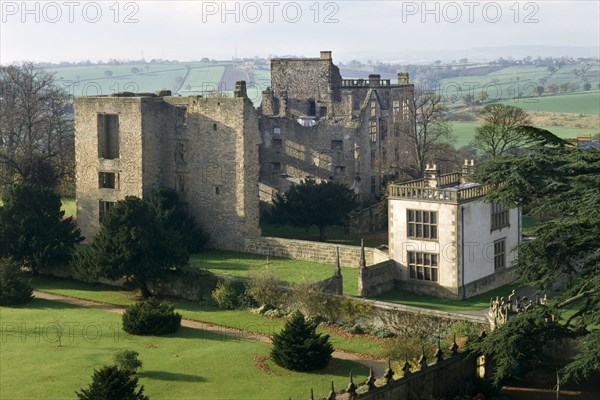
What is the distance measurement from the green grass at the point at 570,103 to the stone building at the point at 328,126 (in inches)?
2940

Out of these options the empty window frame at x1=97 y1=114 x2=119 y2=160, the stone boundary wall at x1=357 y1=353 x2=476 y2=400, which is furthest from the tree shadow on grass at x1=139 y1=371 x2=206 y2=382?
the empty window frame at x1=97 y1=114 x2=119 y2=160

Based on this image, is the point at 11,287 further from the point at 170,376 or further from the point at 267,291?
the point at 170,376

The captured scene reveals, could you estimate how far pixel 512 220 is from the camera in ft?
177

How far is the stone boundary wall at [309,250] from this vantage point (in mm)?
56250

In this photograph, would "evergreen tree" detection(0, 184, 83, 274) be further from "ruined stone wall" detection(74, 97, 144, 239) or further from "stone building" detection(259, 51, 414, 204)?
"stone building" detection(259, 51, 414, 204)

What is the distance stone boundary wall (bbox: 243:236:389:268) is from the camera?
56.2 metres

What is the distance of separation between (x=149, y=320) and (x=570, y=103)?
122 meters

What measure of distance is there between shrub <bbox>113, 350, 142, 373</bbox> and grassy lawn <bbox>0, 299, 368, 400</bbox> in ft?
1.75

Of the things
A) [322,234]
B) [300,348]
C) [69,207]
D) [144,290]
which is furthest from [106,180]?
[300,348]

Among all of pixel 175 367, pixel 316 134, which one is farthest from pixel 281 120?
pixel 175 367

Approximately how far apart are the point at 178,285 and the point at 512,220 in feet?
59.1

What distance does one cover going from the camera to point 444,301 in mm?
49719

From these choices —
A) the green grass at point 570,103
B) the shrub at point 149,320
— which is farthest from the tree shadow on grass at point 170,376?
the green grass at point 570,103

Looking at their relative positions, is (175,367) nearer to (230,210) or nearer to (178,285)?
(178,285)
